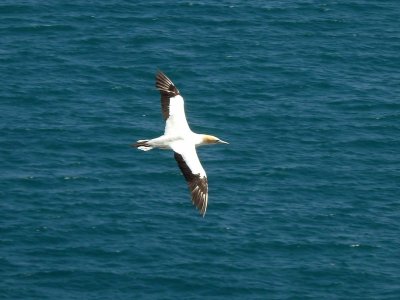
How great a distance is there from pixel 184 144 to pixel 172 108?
184 inches

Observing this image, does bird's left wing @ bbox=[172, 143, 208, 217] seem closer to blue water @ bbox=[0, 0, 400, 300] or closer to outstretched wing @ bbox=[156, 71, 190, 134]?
outstretched wing @ bbox=[156, 71, 190, 134]

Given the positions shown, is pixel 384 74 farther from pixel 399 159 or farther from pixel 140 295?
pixel 140 295

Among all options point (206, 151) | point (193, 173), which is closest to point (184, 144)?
point (193, 173)

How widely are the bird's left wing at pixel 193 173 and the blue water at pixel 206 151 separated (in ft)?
167

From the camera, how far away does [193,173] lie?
79.8 meters

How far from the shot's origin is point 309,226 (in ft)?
460

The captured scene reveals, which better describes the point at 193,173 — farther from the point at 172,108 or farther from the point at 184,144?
the point at 172,108

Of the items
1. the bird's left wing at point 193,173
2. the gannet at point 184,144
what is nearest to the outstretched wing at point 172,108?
the gannet at point 184,144

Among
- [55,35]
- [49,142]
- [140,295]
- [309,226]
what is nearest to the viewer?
[140,295]

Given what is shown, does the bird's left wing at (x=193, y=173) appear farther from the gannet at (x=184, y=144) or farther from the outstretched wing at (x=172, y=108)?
the outstretched wing at (x=172, y=108)

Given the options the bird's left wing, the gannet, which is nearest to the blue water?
the gannet

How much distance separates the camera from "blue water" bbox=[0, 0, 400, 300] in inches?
5251

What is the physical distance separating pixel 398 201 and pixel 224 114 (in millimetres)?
26082

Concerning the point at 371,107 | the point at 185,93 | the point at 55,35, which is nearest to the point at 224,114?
the point at 185,93
